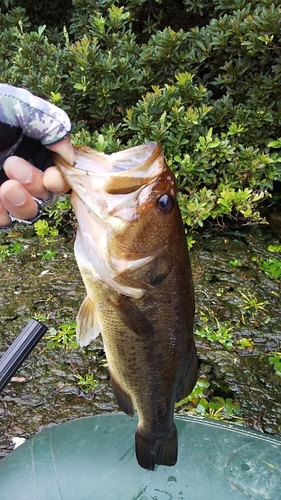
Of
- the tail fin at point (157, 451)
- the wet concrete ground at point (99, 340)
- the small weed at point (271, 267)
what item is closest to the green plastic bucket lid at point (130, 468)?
the tail fin at point (157, 451)

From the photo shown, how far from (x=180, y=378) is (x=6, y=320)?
2.14 meters

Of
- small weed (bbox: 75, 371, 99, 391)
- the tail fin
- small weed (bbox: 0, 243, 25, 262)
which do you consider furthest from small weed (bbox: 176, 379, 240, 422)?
small weed (bbox: 0, 243, 25, 262)

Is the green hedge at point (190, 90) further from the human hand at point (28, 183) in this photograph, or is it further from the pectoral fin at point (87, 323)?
the human hand at point (28, 183)

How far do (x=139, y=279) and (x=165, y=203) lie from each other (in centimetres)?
29

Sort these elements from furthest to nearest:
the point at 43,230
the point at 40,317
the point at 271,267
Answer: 1. the point at 43,230
2. the point at 271,267
3. the point at 40,317

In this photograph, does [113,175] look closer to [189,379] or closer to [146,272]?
[146,272]

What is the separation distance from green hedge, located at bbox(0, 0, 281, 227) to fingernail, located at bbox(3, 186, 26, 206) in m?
2.64

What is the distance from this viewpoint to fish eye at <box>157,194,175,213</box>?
64.4 inches

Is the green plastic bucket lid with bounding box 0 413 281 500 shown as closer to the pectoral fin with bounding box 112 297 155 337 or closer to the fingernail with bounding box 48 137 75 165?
the pectoral fin with bounding box 112 297 155 337

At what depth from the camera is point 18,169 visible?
4.99 feet

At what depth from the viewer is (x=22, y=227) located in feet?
15.8

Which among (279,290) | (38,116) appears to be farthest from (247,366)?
(38,116)

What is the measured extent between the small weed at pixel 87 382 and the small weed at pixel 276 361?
120 centimetres

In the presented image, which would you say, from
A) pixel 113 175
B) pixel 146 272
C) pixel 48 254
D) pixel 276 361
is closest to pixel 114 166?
pixel 113 175
